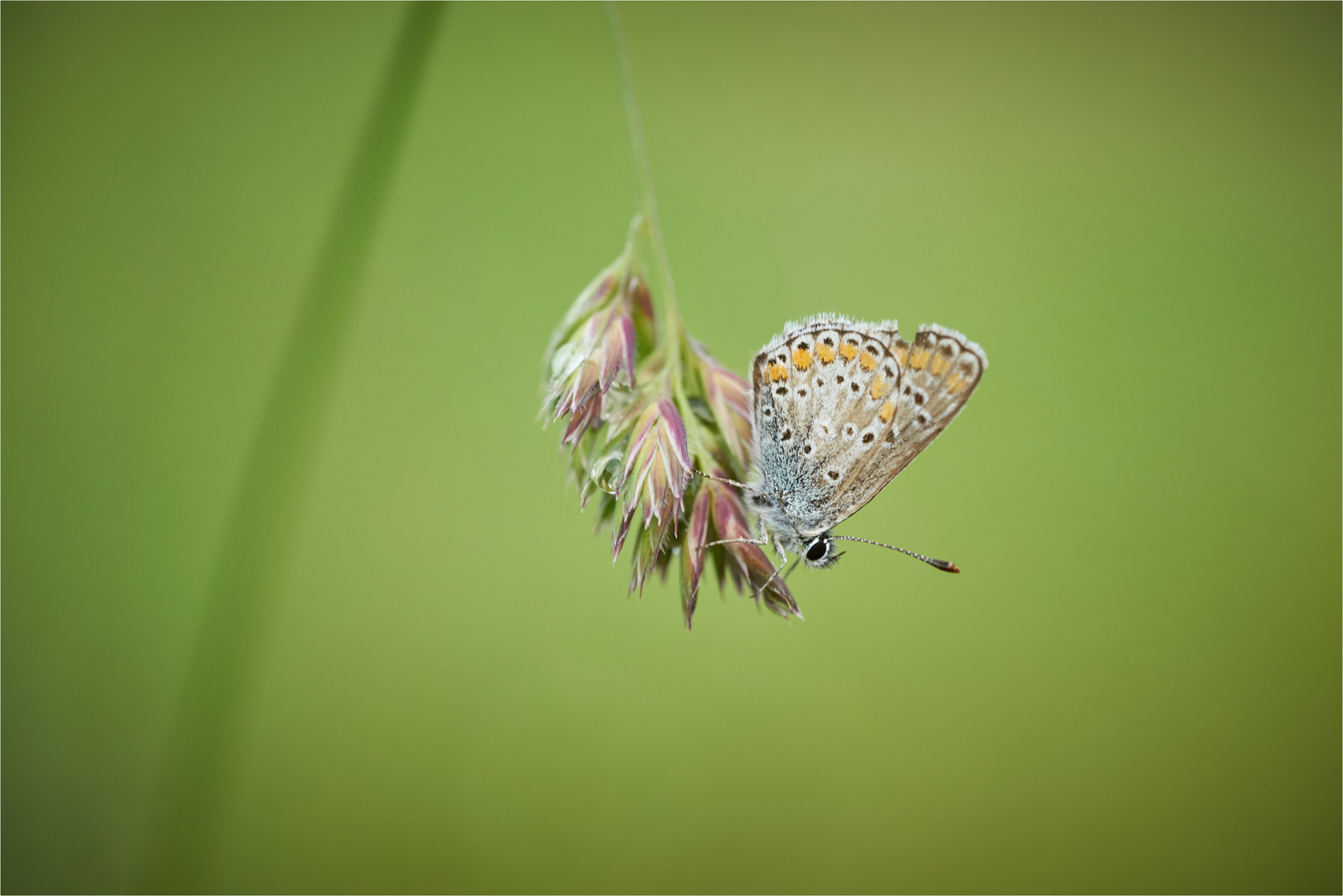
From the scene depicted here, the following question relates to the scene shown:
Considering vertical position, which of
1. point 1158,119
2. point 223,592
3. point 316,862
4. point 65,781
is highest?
point 1158,119

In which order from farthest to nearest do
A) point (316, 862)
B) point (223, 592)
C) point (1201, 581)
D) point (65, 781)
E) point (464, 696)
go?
point (1201, 581)
point (464, 696)
point (316, 862)
point (65, 781)
point (223, 592)

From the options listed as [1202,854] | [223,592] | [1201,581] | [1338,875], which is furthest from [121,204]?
[1338,875]

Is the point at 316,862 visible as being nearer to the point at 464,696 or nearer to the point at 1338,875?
the point at 464,696

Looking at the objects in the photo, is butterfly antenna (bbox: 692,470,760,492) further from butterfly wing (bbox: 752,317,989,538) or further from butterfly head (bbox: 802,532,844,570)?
butterfly head (bbox: 802,532,844,570)

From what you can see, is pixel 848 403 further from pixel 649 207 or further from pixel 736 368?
pixel 736 368

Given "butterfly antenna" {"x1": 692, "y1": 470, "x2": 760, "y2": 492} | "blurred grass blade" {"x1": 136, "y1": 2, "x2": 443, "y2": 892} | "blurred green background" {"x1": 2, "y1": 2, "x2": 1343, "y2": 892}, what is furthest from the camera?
"blurred green background" {"x1": 2, "y1": 2, "x2": 1343, "y2": 892}

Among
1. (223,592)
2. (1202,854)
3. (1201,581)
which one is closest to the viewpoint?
(223,592)

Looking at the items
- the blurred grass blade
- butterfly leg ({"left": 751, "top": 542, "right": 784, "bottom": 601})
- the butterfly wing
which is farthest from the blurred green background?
the butterfly wing

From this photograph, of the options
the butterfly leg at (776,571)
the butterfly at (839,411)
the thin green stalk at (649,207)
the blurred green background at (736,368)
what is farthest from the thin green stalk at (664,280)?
the blurred green background at (736,368)
